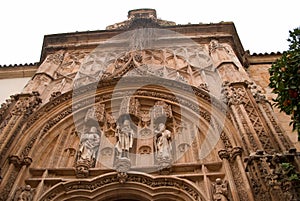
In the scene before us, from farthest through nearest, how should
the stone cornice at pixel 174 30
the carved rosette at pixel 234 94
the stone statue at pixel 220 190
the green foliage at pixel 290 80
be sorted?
the stone cornice at pixel 174 30
the carved rosette at pixel 234 94
the stone statue at pixel 220 190
the green foliage at pixel 290 80

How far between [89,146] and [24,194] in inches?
77.1

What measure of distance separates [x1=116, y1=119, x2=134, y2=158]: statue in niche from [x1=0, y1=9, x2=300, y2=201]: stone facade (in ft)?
0.08

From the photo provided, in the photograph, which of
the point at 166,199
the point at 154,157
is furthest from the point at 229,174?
the point at 154,157

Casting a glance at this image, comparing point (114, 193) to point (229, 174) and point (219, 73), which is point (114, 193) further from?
point (219, 73)

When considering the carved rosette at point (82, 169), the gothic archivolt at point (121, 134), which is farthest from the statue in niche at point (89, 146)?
the carved rosette at point (82, 169)

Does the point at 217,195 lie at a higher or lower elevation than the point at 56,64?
lower

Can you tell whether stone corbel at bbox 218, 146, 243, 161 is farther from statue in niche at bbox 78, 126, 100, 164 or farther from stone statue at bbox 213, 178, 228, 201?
statue in niche at bbox 78, 126, 100, 164

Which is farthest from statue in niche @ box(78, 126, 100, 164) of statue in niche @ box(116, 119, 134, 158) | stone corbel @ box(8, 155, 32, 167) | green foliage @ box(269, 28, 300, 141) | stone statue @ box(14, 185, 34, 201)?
green foliage @ box(269, 28, 300, 141)

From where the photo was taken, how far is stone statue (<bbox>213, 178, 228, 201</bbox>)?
261 inches

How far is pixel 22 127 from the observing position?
340 inches

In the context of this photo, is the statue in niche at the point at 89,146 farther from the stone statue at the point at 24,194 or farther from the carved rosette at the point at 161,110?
the carved rosette at the point at 161,110

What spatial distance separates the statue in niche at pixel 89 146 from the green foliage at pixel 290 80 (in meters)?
4.41

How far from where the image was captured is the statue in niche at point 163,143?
8.05 m

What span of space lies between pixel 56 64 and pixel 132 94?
3.04 meters
